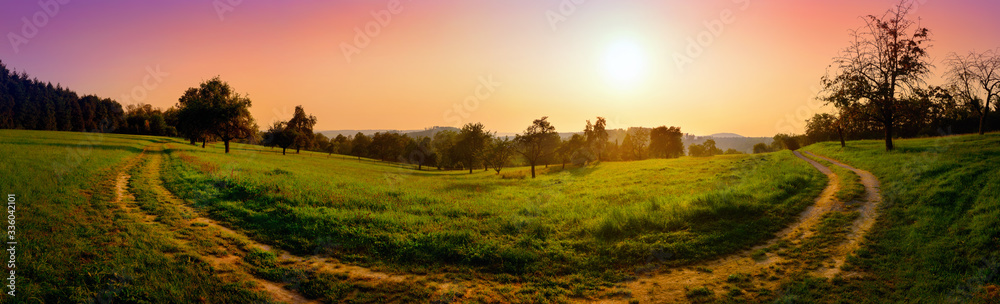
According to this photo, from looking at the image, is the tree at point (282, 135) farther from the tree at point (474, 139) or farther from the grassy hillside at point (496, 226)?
the grassy hillside at point (496, 226)

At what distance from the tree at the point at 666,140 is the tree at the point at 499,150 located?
5992 centimetres

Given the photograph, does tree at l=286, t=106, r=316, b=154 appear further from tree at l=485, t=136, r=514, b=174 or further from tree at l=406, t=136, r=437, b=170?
tree at l=485, t=136, r=514, b=174

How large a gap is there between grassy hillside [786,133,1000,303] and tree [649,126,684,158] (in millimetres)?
87478

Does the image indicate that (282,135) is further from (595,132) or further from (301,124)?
(595,132)

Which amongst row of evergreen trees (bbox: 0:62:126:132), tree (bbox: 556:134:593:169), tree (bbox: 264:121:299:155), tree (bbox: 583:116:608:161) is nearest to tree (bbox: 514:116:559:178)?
tree (bbox: 556:134:593:169)

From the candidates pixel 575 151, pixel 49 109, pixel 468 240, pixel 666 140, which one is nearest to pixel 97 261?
pixel 468 240

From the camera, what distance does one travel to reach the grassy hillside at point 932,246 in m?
7.64

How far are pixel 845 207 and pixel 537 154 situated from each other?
142 feet

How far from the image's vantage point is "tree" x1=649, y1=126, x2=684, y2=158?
10050 centimetres

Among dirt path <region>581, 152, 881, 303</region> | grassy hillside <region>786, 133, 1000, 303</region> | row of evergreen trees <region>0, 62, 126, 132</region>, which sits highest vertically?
row of evergreen trees <region>0, 62, 126, 132</region>

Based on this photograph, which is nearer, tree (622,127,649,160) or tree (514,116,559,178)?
tree (514,116,559,178)

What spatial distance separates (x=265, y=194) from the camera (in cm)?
1689

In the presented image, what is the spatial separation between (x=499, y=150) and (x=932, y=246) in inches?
2107

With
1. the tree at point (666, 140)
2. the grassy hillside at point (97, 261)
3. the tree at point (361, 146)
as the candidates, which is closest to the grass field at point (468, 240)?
the grassy hillside at point (97, 261)
